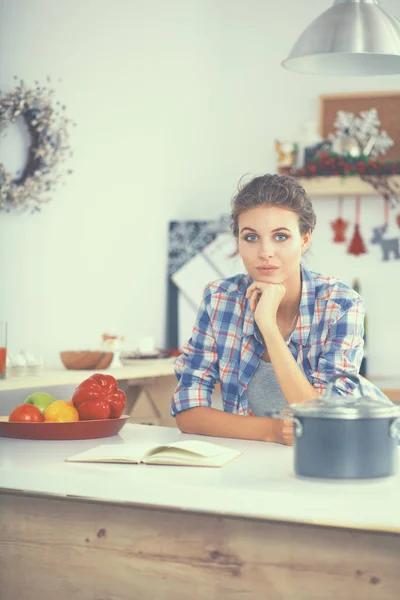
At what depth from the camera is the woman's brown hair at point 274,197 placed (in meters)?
2.30

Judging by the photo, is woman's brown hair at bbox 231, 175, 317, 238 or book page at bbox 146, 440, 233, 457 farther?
woman's brown hair at bbox 231, 175, 317, 238

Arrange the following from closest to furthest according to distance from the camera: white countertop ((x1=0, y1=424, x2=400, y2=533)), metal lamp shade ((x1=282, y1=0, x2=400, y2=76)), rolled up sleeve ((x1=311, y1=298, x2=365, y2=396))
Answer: white countertop ((x1=0, y1=424, x2=400, y2=533))
rolled up sleeve ((x1=311, y1=298, x2=365, y2=396))
metal lamp shade ((x1=282, y1=0, x2=400, y2=76))

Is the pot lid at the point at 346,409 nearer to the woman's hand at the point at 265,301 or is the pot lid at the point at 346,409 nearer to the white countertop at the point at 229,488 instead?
the white countertop at the point at 229,488

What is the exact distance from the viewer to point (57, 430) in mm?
2008

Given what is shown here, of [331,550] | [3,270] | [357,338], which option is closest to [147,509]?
[331,550]

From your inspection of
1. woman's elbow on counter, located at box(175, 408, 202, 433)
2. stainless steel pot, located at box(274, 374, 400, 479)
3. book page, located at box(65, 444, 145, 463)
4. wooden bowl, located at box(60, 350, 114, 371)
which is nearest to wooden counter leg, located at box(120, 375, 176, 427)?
wooden bowl, located at box(60, 350, 114, 371)

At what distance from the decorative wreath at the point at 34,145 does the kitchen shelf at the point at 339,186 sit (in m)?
1.47

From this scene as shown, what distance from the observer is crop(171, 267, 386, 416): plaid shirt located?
2.23m

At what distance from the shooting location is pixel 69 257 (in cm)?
433

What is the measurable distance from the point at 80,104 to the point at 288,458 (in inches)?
120

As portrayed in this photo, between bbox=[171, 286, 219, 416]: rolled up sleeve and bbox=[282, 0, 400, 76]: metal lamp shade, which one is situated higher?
bbox=[282, 0, 400, 76]: metal lamp shade

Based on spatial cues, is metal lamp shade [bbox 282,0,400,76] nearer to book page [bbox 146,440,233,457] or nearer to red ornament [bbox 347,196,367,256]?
book page [bbox 146,440,233,457]

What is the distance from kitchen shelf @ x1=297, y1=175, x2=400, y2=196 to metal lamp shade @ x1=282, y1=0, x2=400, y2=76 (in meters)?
2.19

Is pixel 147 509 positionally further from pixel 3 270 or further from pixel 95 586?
pixel 3 270
